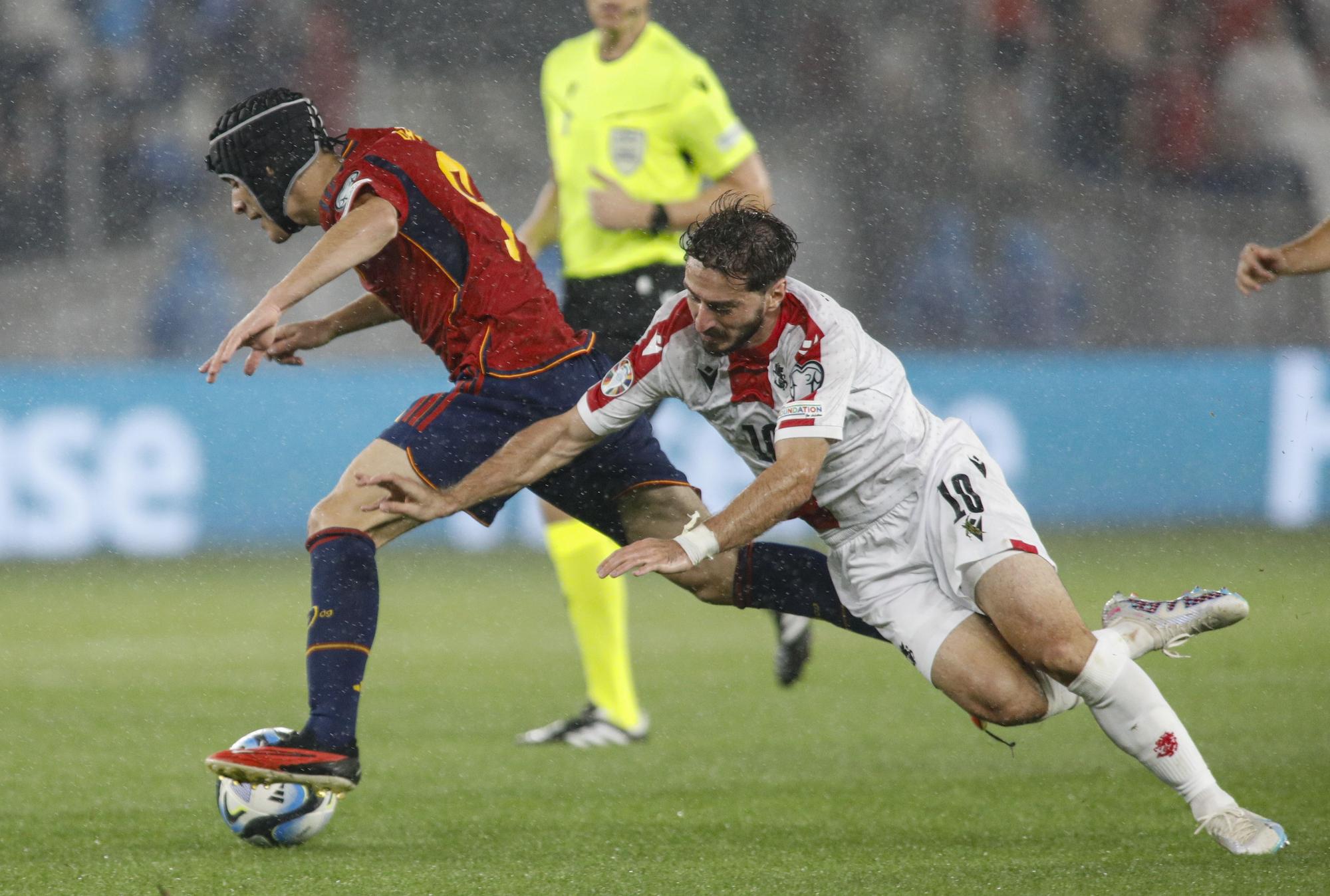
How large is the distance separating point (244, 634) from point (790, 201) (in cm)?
546

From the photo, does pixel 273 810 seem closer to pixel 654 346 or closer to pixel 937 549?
pixel 654 346

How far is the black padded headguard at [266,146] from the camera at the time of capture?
163 inches

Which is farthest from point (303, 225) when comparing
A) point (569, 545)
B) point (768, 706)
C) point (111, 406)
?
point (111, 406)

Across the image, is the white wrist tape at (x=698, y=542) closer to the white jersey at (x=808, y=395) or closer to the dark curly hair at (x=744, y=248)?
the white jersey at (x=808, y=395)

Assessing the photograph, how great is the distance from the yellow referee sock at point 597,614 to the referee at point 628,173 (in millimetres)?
20

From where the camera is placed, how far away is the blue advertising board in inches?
354

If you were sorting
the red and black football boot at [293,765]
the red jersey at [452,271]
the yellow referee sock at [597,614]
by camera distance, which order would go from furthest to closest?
the yellow referee sock at [597,614] → the red jersey at [452,271] → the red and black football boot at [293,765]

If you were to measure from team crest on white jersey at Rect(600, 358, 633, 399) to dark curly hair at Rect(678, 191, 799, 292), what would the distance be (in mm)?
373

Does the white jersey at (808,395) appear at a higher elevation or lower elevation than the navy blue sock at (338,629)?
higher

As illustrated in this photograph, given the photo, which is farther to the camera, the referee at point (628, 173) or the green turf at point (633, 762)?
the referee at point (628, 173)

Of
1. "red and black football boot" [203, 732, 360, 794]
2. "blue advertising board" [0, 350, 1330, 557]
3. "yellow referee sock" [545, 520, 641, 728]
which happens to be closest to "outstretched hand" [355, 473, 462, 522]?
"red and black football boot" [203, 732, 360, 794]

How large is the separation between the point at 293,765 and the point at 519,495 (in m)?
5.77

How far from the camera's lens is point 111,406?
29.8 ft

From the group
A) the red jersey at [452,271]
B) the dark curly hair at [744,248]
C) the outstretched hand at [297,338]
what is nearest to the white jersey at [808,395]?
the dark curly hair at [744,248]
